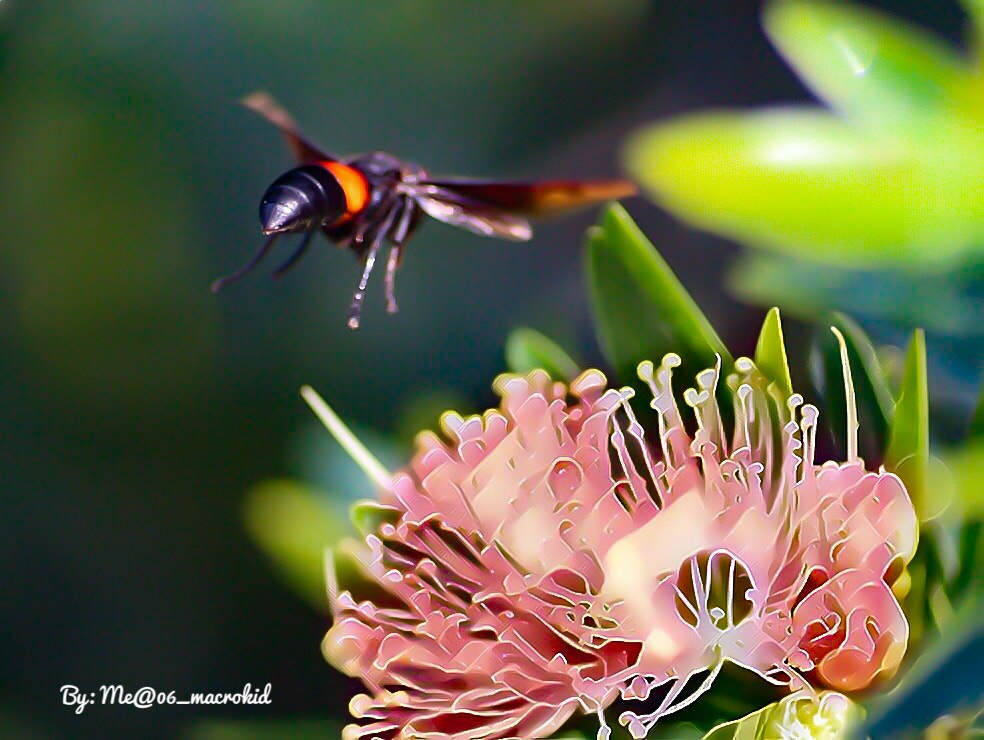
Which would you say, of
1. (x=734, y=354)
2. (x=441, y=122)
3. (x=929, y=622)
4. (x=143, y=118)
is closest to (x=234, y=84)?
(x=143, y=118)

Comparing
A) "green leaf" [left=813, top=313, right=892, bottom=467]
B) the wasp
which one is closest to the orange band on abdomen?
the wasp

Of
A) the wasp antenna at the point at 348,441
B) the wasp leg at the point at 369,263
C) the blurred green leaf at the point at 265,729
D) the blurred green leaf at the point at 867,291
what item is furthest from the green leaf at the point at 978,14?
the blurred green leaf at the point at 265,729

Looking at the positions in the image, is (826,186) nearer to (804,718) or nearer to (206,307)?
(804,718)

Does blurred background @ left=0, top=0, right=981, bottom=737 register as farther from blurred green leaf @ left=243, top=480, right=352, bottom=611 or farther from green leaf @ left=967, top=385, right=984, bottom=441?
green leaf @ left=967, top=385, right=984, bottom=441

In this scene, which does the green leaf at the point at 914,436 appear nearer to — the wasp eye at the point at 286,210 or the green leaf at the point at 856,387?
the green leaf at the point at 856,387

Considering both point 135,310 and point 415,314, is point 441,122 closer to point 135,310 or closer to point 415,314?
point 415,314

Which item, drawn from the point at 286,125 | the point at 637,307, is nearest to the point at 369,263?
the point at 286,125
